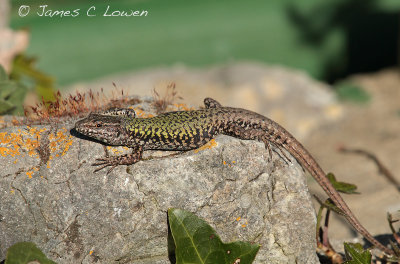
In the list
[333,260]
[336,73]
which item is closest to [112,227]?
[333,260]

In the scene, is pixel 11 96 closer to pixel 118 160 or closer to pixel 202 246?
pixel 118 160

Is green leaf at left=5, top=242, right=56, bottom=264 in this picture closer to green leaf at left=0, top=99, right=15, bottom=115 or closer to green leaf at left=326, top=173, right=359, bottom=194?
green leaf at left=0, top=99, right=15, bottom=115

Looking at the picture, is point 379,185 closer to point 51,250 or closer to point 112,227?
point 112,227

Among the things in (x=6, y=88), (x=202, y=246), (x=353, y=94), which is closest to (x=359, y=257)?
(x=202, y=246)

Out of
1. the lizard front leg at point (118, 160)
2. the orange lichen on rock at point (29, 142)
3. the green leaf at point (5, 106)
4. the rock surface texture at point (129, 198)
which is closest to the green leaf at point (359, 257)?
the rock surface texture at point (129, 198)

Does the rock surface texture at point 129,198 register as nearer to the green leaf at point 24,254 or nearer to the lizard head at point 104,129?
the lizard head at point 104,129

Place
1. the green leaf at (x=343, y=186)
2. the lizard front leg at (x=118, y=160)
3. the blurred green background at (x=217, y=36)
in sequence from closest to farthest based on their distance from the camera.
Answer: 1. the lizard front leg at (x=118, y=160)
2. the green leaf at (x=343, y=186)
3. the blurred green background at (x=217, y=36)
